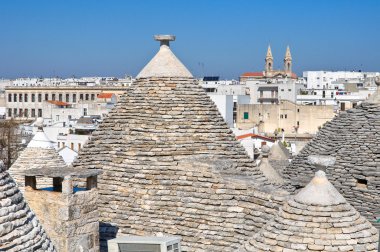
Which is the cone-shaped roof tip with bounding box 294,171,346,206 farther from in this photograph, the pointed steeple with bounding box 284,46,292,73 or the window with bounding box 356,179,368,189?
the pointed steeple with bounding box 284,46,292,73

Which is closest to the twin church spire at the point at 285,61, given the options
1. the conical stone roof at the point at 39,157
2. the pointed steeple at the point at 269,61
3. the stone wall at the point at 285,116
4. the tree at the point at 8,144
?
the pointed steeple at the point at 269,61

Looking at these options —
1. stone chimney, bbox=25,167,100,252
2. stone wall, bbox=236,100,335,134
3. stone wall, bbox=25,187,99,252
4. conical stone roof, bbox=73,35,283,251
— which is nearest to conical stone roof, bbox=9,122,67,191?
conical stone roof, bbox=73,35,283,251

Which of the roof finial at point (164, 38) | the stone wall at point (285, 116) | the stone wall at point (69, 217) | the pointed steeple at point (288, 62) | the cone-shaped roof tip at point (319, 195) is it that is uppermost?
the pointed steeple at point (288, 62)

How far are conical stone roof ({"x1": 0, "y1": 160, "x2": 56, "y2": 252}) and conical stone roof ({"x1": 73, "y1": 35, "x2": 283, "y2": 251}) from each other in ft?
13.1

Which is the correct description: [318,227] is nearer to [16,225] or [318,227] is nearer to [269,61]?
[16,225]

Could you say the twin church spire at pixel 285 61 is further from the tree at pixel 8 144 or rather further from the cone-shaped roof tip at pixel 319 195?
the cone-shaped roof tip at pixel 319 195

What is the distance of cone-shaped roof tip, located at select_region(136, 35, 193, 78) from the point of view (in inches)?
612

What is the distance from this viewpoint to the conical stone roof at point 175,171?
12.9m

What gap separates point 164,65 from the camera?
15664 mm

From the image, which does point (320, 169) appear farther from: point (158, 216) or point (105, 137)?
point (105, 137)

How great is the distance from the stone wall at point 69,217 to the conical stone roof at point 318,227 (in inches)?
124

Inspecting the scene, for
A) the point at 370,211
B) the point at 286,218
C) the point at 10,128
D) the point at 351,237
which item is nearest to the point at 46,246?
the point at 286,218

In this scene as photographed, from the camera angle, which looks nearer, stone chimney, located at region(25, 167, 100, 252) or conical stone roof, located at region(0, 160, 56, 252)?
conical stone roof, located at region(0, 160, 56, 252)

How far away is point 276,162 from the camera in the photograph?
28250 millimetres
